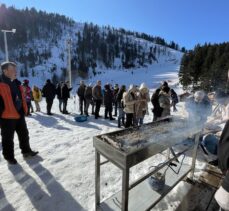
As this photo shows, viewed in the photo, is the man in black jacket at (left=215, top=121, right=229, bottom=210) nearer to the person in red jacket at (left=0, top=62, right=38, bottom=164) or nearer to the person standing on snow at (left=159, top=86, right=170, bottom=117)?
the person in red jacket at (left=0, top=62, right=38, bottom=164)

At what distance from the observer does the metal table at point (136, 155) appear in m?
2.11

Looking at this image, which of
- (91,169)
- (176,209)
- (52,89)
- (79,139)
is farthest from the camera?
(52,89)

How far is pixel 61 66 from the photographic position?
106062mm

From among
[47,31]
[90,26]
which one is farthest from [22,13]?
[90,26]

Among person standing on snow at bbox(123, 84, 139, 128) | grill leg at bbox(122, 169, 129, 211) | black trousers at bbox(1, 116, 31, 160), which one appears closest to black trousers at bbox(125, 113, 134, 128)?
person standing on snow at bbox(123, 84, 139, 128)

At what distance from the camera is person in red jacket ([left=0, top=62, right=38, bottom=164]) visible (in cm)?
346

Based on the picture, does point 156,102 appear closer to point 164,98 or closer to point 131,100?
point 164,98

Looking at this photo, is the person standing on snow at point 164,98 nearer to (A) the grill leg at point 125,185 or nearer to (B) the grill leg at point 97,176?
(B) the grill leg at point 97,176

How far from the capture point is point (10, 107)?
355 cm

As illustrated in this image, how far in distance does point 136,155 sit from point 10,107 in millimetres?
2654

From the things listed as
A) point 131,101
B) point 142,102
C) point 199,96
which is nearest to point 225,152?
point 199,96

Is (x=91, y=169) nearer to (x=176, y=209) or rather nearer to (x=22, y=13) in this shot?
(x=176, y=209)

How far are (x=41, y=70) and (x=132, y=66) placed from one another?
4828 centimetres

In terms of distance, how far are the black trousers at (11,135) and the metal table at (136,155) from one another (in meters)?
2.11
